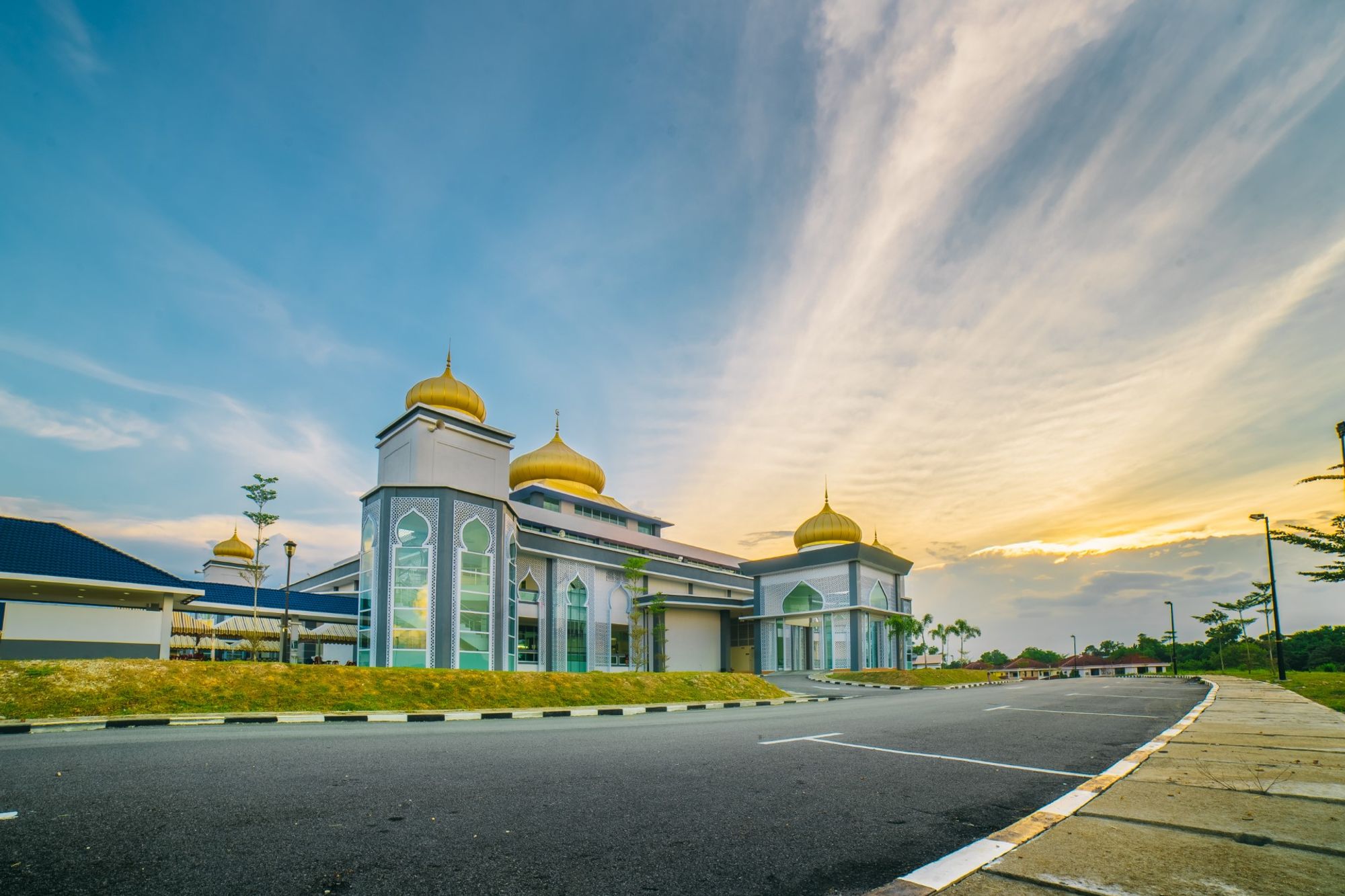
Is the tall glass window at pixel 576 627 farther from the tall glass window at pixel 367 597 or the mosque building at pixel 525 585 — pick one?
the tall glass window at pixel 367 597

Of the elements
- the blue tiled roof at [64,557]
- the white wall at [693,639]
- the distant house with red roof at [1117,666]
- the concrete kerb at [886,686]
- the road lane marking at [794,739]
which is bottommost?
the distant house with red roof at [1117,666]

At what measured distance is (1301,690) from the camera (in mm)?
18562

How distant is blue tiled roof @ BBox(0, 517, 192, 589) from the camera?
2098cm

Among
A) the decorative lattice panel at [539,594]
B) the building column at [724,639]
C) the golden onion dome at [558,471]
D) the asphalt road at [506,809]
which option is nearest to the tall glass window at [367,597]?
the decorative lattice panel at [539,594]

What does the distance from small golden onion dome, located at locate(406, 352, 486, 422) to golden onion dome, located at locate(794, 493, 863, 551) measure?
24.7 m

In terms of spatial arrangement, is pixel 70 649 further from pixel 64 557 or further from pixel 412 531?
pixel 412 531

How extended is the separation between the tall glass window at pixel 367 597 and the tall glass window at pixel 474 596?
2936 mm

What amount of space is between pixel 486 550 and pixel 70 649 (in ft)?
43.7

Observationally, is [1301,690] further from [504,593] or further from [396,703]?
[504,593]

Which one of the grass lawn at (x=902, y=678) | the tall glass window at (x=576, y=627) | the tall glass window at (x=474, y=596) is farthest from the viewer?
the tall glass window at (x=576, y=627)

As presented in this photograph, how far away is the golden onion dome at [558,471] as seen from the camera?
45.0m

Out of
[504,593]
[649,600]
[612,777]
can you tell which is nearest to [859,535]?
[649,600]

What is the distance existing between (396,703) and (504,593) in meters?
12.7

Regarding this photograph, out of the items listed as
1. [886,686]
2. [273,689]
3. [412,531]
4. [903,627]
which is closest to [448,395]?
[412,531]
